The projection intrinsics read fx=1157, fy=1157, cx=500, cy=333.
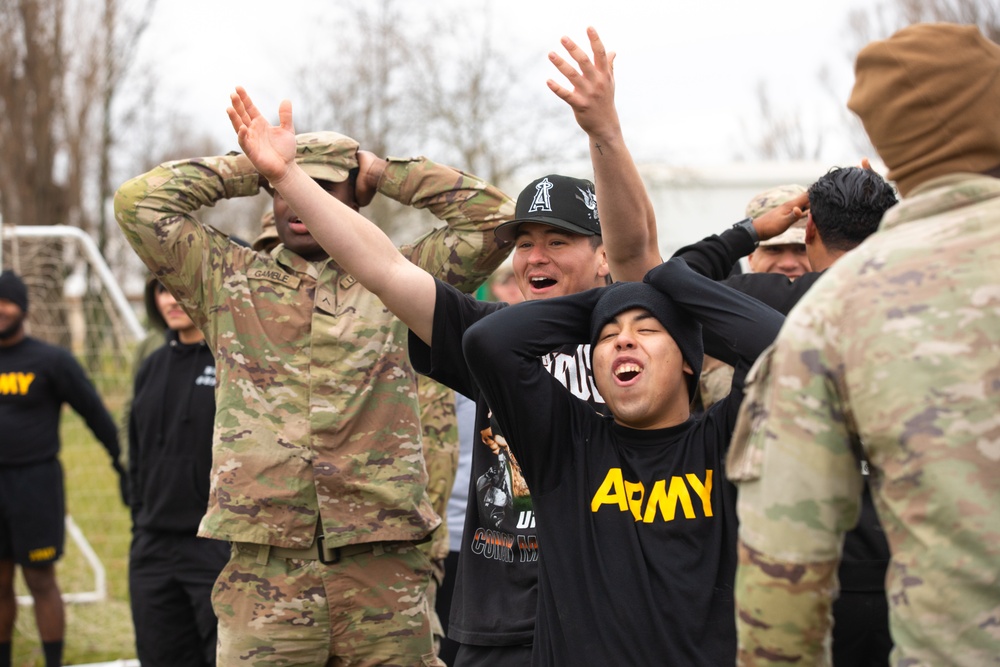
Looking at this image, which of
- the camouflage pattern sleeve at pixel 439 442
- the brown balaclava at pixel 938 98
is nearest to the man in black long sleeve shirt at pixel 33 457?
the camouflage pattern sleeve at pixel 439 442

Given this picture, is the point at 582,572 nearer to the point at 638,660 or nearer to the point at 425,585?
the point at 638,660

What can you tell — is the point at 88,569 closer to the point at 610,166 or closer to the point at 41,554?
the point at 41,554

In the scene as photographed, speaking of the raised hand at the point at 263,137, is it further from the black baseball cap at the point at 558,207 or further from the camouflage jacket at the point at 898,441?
the camouflage jacket at the point at 898,441

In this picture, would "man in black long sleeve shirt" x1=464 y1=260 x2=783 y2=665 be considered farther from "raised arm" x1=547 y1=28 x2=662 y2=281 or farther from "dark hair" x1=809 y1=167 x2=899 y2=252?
"dark hair" x1=809 y1=167 x2=899 y2=252

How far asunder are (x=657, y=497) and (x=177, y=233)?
2144mm

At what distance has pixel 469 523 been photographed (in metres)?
3.48

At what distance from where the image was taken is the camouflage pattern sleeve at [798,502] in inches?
78.7

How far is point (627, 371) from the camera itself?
2914 millimetres

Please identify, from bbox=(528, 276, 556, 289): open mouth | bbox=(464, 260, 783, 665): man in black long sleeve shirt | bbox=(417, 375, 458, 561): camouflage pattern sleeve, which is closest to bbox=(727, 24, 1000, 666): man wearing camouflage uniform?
bbox=(464, 260, 783, 665): man in black long sleeve shirt

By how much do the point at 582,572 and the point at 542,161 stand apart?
59.6 feet

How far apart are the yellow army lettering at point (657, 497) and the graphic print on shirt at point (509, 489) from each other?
1.65 feet

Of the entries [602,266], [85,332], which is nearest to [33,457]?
[85,332]

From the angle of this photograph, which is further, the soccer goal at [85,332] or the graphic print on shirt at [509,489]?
the soccer goal at [85,332]

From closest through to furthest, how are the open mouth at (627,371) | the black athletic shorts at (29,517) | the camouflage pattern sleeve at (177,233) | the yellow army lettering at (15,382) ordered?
1. the open mouth at (627,371)
2. the camouflage pattern sleeve at (177,233)
3. the black athletic shorts at (29,517)
4. the yellow army lettering at (15,382)
